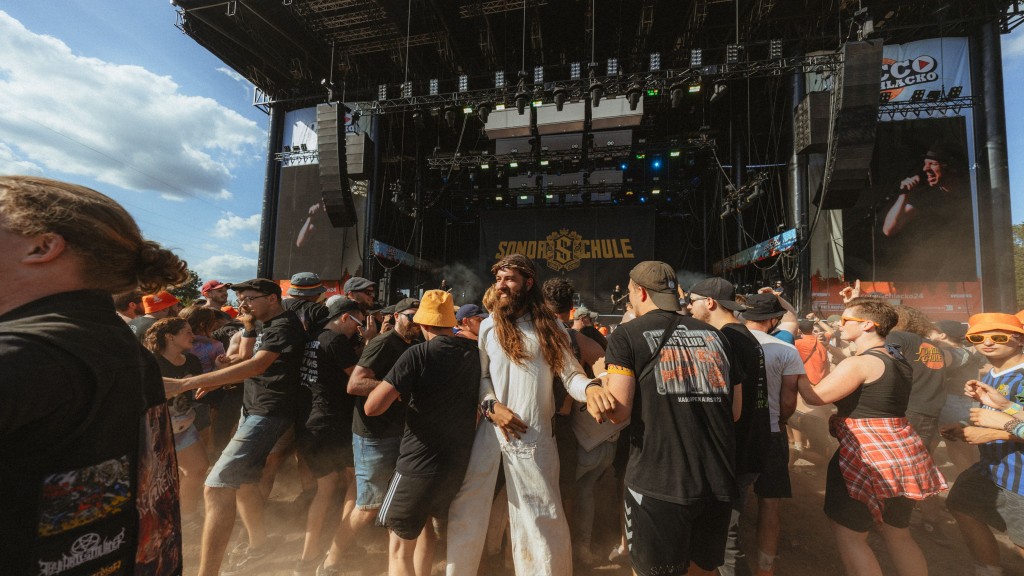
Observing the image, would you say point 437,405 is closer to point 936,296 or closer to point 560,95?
point 560,95

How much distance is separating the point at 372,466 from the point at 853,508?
289 cm

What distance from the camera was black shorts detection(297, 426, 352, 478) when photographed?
283 cm

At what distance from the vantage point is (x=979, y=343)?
2.51 metres

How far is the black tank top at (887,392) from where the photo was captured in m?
2.22

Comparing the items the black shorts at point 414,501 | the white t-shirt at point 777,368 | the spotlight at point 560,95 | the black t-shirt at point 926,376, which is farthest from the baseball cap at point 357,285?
the spotlight at point 560,95

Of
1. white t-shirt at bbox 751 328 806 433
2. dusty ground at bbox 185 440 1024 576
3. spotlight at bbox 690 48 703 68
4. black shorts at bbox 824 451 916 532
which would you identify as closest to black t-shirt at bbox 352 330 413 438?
dusty ground at bbox 185 440 1024 576

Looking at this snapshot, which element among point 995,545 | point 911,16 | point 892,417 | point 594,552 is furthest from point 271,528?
point 911,16

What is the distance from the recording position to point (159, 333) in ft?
9.03

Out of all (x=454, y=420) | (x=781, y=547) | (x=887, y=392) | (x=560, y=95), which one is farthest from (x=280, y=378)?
(x=560, y=95)

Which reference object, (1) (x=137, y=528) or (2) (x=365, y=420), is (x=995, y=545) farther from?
(1) (x=137, y=528)

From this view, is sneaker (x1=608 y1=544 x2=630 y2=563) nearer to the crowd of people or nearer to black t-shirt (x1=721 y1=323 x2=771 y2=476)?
the crowd of people

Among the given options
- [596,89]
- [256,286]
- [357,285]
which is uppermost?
[596,89]

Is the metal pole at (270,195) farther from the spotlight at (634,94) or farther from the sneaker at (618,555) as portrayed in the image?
the sneaker at (618,555)

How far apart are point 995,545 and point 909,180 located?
1215 centimetres
